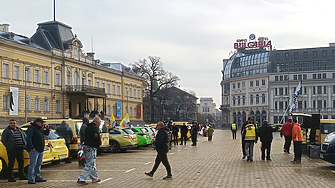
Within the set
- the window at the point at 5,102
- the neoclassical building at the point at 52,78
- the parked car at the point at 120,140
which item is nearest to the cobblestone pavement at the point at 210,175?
the parked car at the point at 120,140

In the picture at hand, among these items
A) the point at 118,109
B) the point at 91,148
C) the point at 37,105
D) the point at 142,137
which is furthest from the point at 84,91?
the point at 91,148

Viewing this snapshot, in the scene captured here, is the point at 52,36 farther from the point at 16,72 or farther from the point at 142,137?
the point at 142,137

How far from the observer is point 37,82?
180 feet

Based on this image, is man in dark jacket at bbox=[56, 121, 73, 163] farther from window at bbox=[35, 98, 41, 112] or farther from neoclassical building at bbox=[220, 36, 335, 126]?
neoclassical building at bbox=[220, 36, 335, 126]

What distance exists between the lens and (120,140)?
2431 centimetres

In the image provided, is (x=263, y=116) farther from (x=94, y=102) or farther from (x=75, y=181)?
(x=75, y=181)

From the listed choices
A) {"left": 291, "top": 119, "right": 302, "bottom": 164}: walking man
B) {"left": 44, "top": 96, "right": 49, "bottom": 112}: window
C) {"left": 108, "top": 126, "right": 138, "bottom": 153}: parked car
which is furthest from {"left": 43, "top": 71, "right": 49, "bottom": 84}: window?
{"left": 291, "top": 119, "right": 302, "bottom": 164}: walking man

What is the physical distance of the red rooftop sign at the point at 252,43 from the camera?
121m

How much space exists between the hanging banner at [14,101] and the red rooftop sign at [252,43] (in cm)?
8358

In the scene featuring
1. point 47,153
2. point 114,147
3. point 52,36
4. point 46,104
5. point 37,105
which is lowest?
point 114,147

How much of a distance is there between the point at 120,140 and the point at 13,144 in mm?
12260

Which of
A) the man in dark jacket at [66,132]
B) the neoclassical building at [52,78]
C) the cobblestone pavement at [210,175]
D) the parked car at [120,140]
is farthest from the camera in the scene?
the neoclassical building at [52,78]

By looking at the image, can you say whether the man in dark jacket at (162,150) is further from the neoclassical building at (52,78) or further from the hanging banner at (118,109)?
the hanging banner at (118,109)

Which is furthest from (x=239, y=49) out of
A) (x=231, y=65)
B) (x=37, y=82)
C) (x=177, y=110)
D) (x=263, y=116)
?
(x=37, y=82)
